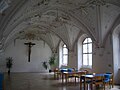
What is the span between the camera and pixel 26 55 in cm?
2561

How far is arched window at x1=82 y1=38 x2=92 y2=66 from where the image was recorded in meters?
17.7

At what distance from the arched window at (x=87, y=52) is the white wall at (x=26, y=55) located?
8990mm

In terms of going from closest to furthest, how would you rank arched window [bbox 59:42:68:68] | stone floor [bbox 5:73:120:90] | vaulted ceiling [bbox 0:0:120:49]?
vaulted ceiling [bbox 0:0:120:49] → stone floor [bbox 5:73:120:90] → arched window [bbox 59:42:68:68]

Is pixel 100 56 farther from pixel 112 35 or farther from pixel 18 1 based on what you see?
pixel 18 1

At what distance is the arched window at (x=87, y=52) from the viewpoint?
17.7 meters

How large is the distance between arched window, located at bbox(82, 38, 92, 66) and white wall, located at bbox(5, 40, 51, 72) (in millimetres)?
8990

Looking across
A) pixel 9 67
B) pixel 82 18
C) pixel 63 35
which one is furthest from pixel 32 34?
pixel 82 18

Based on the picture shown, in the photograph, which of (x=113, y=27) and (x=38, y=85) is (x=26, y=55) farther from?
(x=113, y=27)

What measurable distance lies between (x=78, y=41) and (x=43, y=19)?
4.54m

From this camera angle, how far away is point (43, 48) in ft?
87.0

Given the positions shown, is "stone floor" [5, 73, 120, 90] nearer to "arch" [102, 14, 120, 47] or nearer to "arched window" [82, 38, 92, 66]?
"arch" [102, 14, 120, 47]

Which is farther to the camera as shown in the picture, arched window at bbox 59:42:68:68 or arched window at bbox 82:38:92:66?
arched window at bbox 59:42:68:68

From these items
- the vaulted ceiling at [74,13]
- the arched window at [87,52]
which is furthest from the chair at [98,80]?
the arched window at [87,52]

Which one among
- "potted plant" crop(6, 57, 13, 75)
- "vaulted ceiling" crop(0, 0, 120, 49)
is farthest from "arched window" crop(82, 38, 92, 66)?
"potted plant" crop(6, 57, 13, 75)
